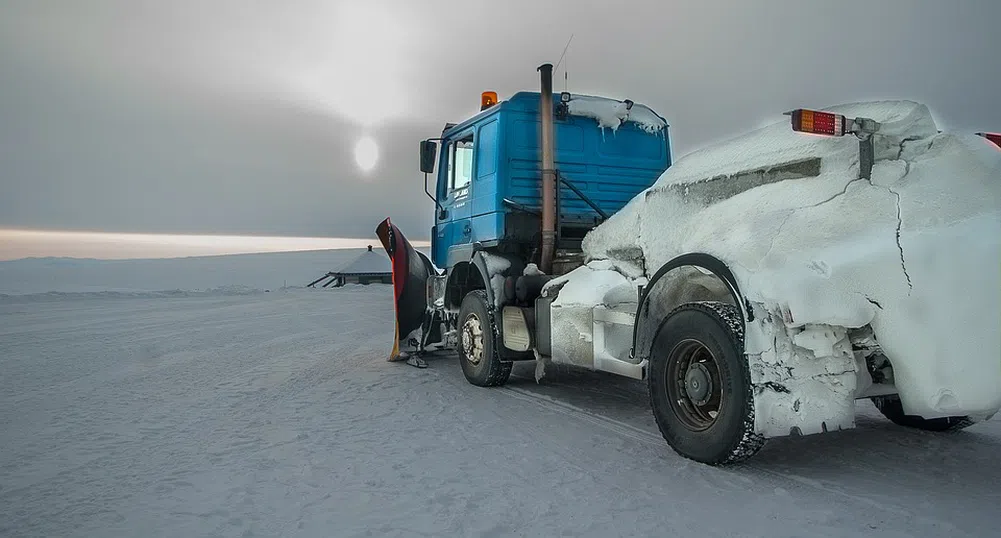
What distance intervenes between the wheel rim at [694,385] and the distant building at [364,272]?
27549 millimetres

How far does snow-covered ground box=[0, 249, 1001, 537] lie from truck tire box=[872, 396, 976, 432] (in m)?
0.10

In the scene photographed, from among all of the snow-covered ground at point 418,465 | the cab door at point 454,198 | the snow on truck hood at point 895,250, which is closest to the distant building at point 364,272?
the cab door at point 454,198

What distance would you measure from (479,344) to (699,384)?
140 inches

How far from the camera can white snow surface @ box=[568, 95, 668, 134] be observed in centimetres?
732

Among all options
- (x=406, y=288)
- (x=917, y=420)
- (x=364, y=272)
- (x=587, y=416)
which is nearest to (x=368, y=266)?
(x=364, y=272)

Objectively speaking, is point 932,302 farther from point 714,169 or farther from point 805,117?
point 714,169

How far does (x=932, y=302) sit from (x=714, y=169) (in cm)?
166

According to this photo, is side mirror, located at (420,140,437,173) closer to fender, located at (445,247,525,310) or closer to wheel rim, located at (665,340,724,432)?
fender, located at (445,247,525,310)

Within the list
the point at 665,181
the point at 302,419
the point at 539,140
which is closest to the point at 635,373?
the point at 665,181

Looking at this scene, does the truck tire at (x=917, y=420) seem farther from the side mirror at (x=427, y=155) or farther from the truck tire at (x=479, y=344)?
the side mirror at (x=427, y=155)

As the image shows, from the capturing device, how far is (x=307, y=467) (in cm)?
407

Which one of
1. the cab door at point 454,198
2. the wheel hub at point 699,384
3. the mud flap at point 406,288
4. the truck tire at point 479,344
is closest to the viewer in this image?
the wheel hub at point 699,384

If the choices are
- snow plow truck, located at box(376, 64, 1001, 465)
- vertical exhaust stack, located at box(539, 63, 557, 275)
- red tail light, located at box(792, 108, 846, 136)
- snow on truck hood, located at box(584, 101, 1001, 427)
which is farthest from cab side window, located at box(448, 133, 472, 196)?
red tail light, located at box(792, 108, 846, 136)

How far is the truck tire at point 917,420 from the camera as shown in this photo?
463 cm
